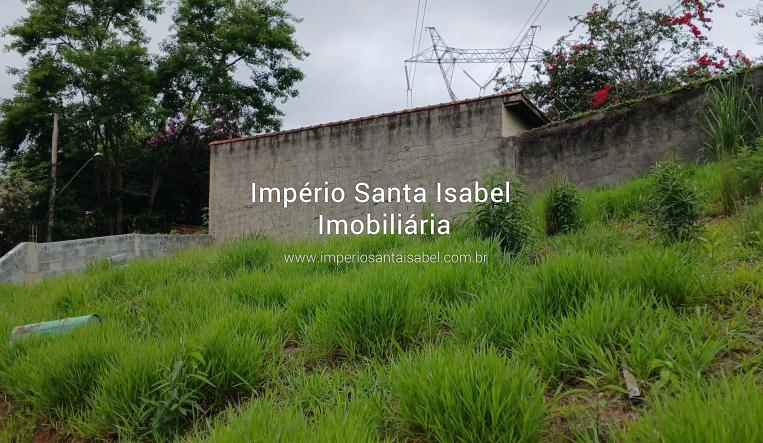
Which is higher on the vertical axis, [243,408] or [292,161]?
[292,161]

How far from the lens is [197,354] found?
2.40 metres

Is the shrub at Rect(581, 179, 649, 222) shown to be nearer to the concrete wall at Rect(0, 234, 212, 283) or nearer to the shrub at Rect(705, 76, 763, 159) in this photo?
the shrub at Rect(705, 76, 763, 159)

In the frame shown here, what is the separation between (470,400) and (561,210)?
331cm

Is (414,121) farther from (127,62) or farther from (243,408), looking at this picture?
(127,62)

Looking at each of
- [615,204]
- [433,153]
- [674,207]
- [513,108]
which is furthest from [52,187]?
[674,207]

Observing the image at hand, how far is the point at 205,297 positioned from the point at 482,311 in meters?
2.09

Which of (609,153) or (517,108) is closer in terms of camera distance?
(609,153)

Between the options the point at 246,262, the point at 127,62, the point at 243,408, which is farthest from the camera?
the point at 127,62

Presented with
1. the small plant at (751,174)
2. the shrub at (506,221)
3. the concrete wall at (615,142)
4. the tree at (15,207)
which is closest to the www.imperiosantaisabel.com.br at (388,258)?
the shrub at (506,221)

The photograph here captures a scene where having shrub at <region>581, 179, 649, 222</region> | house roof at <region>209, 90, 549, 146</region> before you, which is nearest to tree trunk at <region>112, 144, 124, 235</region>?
house roof at <region>209, 90, 549, 146</region>

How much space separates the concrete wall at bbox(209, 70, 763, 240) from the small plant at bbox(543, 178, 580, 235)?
317 cm

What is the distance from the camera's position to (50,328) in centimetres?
330

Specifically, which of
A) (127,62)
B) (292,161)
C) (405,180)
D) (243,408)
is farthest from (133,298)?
(127,62)

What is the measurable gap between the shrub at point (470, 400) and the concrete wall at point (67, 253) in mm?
5966
